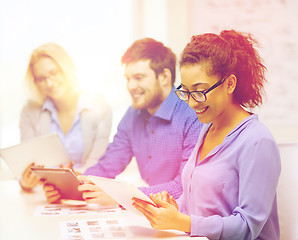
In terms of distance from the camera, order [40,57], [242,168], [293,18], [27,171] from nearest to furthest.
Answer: [242,168], [27,171], [40,57], [293,18]

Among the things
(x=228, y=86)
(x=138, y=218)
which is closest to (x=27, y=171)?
(x=138, y=218)

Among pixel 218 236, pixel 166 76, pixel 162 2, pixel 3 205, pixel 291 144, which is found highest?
pixel 162 2

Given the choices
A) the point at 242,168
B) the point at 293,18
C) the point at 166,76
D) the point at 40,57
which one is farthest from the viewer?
the point at 293,18

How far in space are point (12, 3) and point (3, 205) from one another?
1.08 m

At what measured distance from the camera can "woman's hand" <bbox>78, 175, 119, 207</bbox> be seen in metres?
1.21

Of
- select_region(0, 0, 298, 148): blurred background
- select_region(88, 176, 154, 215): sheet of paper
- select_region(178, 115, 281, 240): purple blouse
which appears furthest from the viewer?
select_region(0, 0, 298, 148): blurred background

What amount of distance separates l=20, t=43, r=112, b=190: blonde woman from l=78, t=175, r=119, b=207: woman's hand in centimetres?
42

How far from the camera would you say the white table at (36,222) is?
1.02 metres

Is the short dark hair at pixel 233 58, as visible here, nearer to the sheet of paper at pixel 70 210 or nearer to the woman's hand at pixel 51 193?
the sheet of paper at pixel 70 210

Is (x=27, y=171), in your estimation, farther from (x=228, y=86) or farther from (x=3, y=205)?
(x=228, y=86)

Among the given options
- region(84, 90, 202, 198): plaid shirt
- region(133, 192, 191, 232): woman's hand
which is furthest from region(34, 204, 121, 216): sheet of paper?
region(133, 192, 191, 232): woman's hand

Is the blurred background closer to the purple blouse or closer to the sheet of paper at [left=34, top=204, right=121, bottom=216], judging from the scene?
the sheet of paper at [left=34, top=204, right=121, bottom=216]

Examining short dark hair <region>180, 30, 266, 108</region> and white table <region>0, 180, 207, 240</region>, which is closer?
short dark hair <region>180, 30, 266, 108</region>

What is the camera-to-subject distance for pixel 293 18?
1.87 metres
